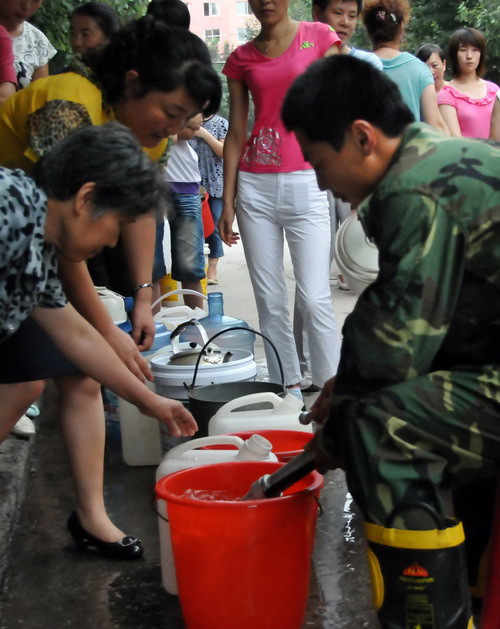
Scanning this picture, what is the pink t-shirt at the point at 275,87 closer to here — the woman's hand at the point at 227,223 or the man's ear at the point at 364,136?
the woman's hand at the point at 227,223

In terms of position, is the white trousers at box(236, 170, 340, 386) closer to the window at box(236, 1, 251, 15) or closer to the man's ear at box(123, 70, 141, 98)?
the man's ear at box(123, 70, 141, 98)

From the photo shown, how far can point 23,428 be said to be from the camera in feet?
13.1

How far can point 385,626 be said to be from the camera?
2008 millimetres

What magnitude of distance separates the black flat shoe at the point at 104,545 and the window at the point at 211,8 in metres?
79.8

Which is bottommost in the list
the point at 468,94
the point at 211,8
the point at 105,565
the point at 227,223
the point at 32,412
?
the point at 211,8

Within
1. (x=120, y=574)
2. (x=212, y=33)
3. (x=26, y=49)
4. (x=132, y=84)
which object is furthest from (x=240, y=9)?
(x=120, y=574)

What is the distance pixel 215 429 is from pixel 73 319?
63 centimetres

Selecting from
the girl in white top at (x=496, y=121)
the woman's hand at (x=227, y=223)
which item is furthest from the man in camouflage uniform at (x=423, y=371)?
the girl in white top at (x=496, y=121)

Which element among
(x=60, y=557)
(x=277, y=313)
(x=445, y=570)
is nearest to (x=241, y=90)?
(x=277, y=313)

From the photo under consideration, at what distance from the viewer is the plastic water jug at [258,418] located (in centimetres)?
294

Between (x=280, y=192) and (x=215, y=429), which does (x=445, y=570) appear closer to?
(x=215, y=429)

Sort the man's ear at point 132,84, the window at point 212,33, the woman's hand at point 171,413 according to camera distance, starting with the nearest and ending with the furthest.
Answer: the woman's hand at point 171,413
the man's ear at point 132,84
the window at point 212,33

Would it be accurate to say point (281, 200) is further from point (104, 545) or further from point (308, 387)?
point (104, 545)

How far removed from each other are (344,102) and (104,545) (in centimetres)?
164
